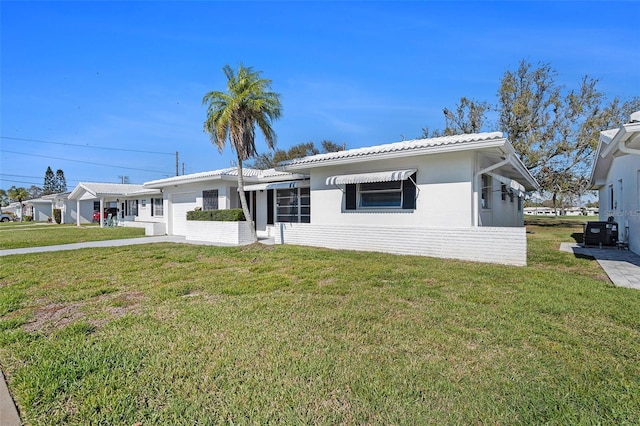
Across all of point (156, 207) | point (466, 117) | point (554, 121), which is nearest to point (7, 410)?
point (156, 207)

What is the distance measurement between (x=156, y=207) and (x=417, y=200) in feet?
85.2

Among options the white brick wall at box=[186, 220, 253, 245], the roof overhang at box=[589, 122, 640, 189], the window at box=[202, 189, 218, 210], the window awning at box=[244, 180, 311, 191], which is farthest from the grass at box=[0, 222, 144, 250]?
the roof overhang at box=[589, 122, 640, 189]

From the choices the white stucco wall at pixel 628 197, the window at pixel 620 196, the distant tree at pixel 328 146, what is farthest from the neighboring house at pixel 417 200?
the distant tree at pixel 328 146

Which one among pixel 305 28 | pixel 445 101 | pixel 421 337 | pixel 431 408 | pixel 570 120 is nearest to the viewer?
pixel 431 408

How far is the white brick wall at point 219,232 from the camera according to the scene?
16.2 metres

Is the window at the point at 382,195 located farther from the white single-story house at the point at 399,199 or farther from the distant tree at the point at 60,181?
the distant tree at the point at 60,181

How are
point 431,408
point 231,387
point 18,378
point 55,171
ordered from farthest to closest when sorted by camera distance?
point 55,171 < point 18,378 < point 231,387 < point 431,408

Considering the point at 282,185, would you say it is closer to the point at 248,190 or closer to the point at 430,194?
the point at 248,190

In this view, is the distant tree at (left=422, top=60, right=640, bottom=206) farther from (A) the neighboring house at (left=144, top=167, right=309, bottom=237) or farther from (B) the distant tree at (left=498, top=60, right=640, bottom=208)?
(A) the neighboring house at (left=144, top=167, right=309, bottom=237)

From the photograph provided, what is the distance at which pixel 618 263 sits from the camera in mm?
9875

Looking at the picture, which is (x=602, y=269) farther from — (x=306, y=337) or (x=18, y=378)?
(x=18, y=378)

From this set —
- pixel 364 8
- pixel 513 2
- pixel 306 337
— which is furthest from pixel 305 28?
pixel 306 337

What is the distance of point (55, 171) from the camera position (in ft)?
320

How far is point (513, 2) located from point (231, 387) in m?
13.9
